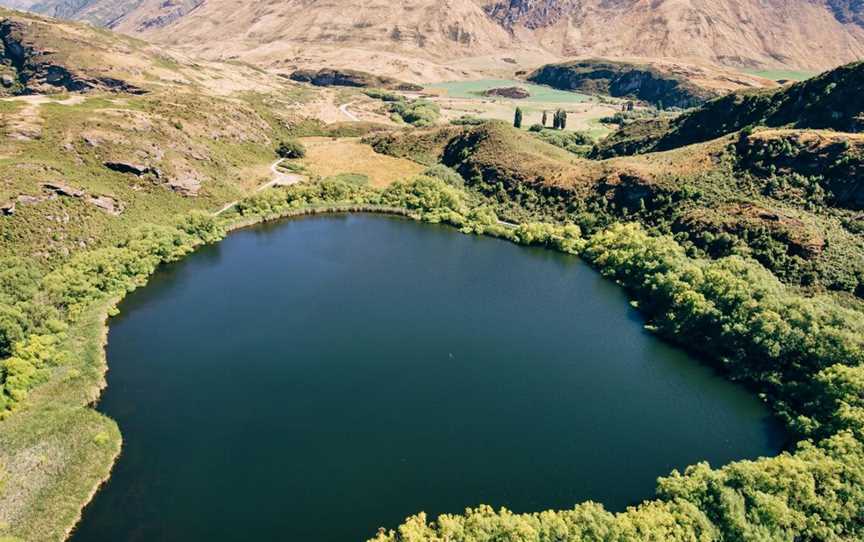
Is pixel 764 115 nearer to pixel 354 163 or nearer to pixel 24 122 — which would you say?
pixel 354 163

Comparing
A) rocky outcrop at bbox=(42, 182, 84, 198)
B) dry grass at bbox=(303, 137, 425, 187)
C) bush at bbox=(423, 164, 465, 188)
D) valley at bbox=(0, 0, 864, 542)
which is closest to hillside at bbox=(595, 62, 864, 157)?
valley at bbox=(0, 0, 864, 542)

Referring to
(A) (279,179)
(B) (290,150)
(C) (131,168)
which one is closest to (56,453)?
(C) (131,168)

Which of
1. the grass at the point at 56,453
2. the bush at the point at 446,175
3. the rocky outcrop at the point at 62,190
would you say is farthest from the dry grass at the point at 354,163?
the grass at the point at 56,453

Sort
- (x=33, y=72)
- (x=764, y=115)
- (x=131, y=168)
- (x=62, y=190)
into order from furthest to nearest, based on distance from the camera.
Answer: (x=33, y=72) → (x=764, y=115) → (x=131, y=168) → (x=62, y=190)

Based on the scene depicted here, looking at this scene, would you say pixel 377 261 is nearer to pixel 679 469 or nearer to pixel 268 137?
pixel 679 469

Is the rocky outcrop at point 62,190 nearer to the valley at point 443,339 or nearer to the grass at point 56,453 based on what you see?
the valley at point 443,339

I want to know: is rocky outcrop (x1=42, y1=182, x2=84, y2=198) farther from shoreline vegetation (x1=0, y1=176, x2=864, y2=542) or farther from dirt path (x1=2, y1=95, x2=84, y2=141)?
dirt path (x1=2, y1=95, x2=84, y2=141)

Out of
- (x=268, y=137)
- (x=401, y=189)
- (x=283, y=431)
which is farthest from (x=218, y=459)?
(x=268, y=137)
